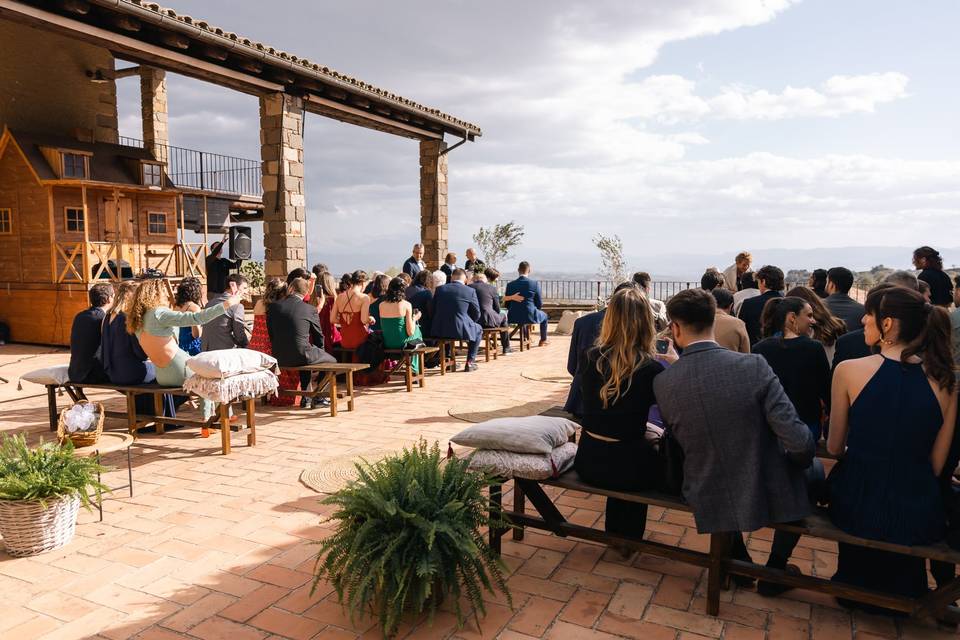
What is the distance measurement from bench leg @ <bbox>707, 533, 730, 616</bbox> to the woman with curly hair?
165 inches

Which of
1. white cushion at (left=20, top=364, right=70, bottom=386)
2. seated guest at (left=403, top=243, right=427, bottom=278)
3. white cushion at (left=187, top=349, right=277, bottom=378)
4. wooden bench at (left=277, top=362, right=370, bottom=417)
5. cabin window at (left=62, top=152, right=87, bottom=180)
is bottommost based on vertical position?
wooden bench at (left=277, top=362, right=370, bottom=417)

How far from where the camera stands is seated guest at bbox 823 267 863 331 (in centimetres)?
518

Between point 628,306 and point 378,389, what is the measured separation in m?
5.56

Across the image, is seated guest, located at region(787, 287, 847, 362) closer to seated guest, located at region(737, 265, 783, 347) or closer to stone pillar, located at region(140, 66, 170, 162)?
seated guest, located at region(737, 265, 783, 347)

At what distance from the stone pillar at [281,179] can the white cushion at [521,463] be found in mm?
8768

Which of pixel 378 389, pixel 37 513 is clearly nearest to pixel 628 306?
pixel 37 513

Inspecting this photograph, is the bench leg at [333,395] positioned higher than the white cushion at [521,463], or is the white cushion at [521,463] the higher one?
the white cushion at [521,463]

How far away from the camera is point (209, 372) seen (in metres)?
5.07

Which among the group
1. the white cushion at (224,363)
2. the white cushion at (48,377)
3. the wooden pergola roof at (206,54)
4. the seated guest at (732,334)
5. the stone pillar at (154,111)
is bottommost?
the white cushion at (48,377)

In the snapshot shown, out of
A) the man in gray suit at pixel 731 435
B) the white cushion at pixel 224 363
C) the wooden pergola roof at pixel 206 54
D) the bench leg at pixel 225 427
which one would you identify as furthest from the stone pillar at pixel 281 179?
the man in gray suit at pixel 731 435

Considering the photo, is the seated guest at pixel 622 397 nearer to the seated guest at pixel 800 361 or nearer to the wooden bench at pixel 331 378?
the seated guest at pixel 800 361

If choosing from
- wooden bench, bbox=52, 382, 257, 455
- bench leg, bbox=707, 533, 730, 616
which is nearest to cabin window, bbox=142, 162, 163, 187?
wooden bench, bbox=52, 382, 257, 455

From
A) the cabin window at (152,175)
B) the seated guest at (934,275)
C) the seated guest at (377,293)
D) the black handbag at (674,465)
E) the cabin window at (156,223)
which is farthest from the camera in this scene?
the cabin window at (156,223)

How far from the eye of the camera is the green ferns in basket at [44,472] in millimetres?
3379
